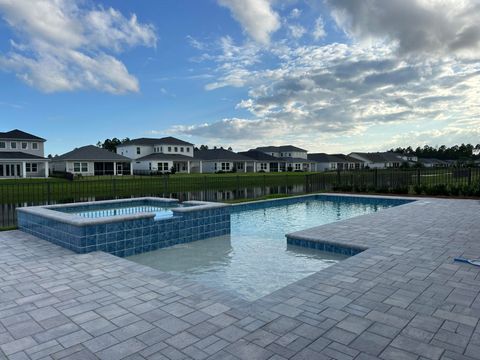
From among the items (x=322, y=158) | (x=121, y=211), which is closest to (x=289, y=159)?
(x=322, y=158)

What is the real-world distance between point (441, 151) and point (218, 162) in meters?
88.2

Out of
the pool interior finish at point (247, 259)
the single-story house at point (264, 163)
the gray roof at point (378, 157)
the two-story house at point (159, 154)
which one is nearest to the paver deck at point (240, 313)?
the pool interior finish at point (247, 259)

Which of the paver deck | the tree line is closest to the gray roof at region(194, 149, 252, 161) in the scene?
the paver deck

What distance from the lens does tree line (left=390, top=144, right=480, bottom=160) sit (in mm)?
103488

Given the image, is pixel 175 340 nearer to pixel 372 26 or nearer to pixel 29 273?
pixel 29 273

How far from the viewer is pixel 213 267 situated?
6.21 m

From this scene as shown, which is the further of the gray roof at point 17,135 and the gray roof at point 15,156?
the gray roof at point 17,135

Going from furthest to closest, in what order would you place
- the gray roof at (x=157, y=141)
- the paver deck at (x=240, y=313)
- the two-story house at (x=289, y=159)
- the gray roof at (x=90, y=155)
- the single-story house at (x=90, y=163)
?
1. the two-story house at (x=289, y=159)
2. the gray roof at (x=157, y=141)
3. the gray roof at (x=90, y=155)
4. the single-story house at (x=90, y=163)
5. the paver deck at (x=240, y=313)

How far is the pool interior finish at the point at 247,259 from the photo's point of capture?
A: 539 centimetres

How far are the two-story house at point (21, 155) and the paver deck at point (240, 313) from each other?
34201mm

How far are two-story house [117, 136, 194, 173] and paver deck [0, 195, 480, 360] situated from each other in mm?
41450

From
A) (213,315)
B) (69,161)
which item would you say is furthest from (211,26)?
(69,161)

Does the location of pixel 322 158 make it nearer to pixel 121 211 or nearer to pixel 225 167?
pixel 225 167

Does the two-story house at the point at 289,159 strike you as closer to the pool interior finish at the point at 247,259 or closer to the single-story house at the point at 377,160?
the single-story house at the point at 377,160
